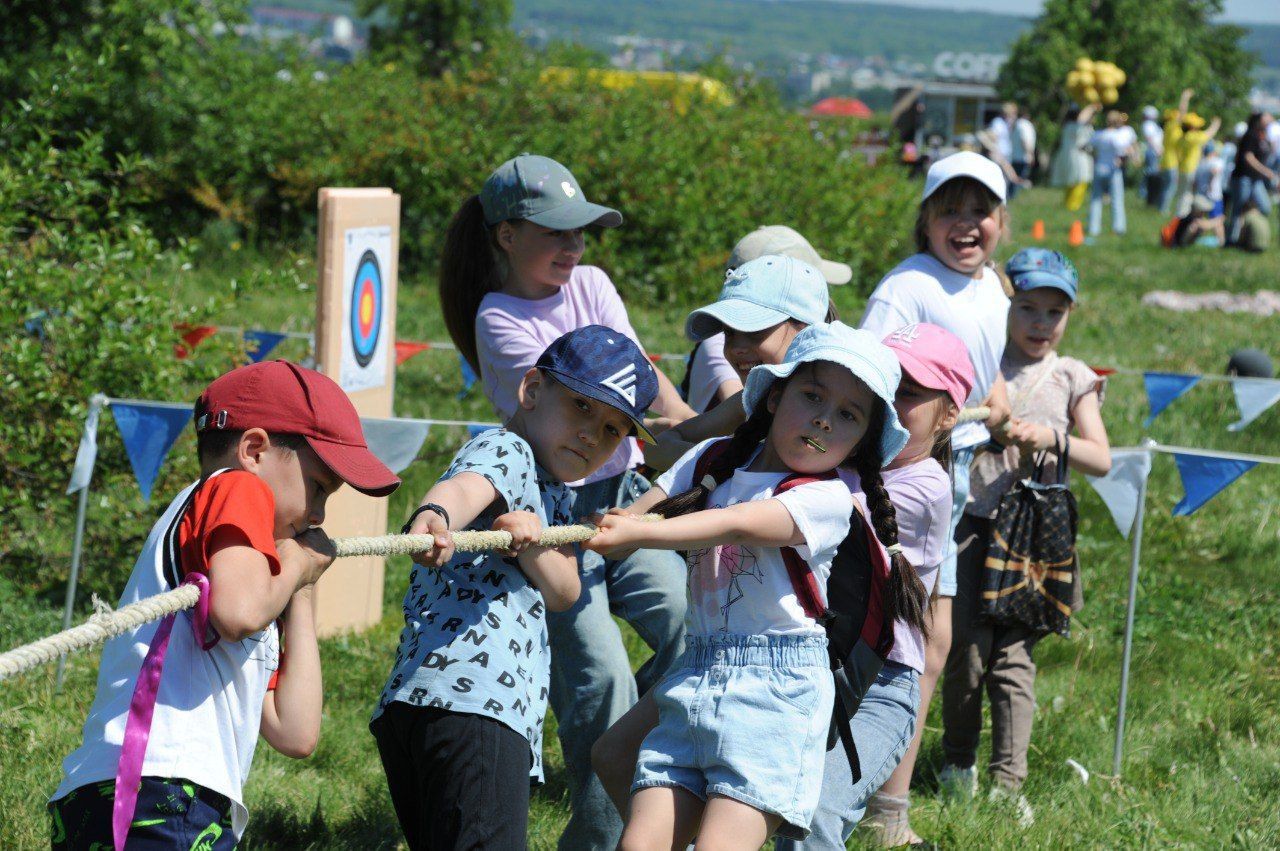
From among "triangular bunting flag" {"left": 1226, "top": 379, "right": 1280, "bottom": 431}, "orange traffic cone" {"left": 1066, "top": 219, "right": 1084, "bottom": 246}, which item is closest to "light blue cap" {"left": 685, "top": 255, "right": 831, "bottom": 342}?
"triangular bunting flag" {"left": 1226, "top": 379, "right": 1280, "bottom": 431}

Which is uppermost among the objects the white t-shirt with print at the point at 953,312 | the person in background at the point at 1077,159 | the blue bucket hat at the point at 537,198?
the blue bucket hat at the point at 537,198

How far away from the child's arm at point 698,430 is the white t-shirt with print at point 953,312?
0.66 meters

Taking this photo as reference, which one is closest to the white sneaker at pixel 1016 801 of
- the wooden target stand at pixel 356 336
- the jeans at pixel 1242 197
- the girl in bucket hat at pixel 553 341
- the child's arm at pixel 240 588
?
the girl in bucket hat at pixel 553 341

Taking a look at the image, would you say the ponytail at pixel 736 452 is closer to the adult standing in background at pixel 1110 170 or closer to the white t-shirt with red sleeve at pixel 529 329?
the white t-shirt with red sleeve at pixel 529 329

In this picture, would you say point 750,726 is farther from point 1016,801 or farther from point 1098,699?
point 1098,699

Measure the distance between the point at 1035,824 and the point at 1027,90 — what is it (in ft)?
159

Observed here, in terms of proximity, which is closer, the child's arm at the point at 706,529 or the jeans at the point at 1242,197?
the child's arm at the point at 706,529

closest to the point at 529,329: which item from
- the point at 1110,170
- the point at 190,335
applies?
the point at 190,335

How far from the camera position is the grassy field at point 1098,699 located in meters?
4.43

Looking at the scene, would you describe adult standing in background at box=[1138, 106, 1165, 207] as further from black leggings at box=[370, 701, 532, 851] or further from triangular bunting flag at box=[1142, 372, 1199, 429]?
black leggings at box=[370, 701, 532, 851]

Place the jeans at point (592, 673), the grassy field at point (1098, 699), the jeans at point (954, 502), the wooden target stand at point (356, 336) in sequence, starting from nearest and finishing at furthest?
the jeans at point (592, 673), the jeans at point (954, 502), the grassy field at point (1098, 699), the wooden target stand at point (356, 336)

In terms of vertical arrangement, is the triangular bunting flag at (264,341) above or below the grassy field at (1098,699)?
above

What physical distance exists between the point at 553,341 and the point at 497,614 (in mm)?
972

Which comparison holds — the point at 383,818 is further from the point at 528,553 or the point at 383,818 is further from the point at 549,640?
the point at 528,553
